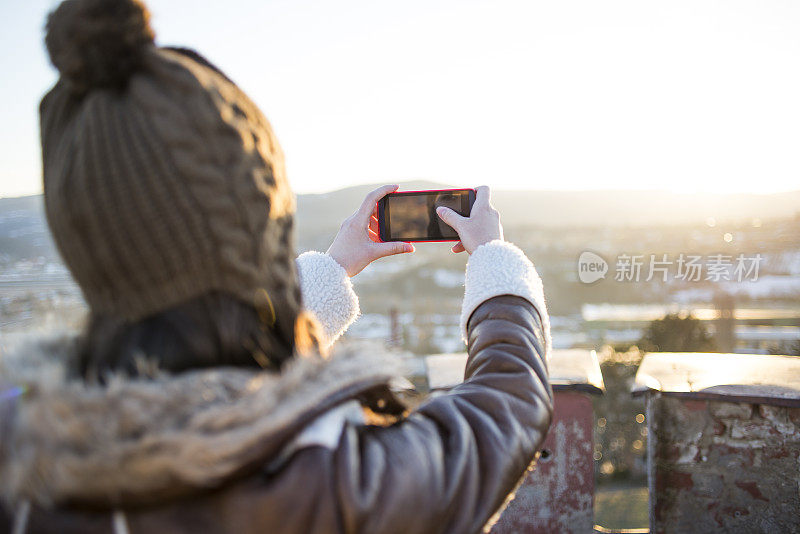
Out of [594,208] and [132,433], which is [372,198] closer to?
[132,433]

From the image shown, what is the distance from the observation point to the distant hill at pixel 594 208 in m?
18.5

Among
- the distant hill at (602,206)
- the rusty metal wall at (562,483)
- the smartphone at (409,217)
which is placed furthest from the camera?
the distant hill at (602,206)

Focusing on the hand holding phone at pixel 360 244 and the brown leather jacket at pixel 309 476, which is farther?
the hand holding phone at pixel 360 244

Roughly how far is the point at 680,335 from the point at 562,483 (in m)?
6.54

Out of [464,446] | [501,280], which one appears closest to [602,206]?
[501,280]

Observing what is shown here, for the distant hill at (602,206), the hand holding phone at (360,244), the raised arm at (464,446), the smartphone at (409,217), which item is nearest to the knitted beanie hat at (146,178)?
the raised arm at (464,446)

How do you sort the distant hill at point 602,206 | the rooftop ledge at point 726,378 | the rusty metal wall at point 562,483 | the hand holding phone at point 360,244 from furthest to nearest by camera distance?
the distant hill at point 602,206, the rusty metal wall at point 562,483, the rooftop ledge at point 726,378, the hand holding phone at point 360,244

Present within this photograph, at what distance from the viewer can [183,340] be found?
0.68 metres

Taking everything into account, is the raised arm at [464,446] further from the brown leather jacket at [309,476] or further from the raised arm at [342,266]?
the raised arm at [342,266]

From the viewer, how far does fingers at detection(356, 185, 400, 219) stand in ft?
5.09

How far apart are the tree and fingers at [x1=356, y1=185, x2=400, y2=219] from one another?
782cm

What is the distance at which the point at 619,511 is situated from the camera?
20.4ft

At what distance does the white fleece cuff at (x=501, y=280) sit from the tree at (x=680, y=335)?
808 centimetres

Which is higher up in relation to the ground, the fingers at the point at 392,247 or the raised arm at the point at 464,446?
the fingers at the point at 392,247
